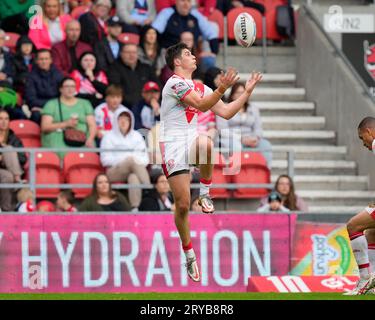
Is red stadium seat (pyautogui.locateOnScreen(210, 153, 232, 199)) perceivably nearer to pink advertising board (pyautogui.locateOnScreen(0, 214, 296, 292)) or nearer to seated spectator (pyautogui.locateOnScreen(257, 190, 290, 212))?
seated spectator (pyautogui.locateOnScreen(257, 190, 290, 212))

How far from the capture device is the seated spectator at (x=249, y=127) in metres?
21.1

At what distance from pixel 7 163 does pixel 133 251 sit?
222cm

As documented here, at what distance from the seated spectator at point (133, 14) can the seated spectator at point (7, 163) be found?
3.23m

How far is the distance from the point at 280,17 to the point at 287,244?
5.77 metres

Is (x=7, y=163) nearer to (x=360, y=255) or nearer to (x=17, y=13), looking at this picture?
(x=17, y=13)

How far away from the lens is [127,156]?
66.3ft

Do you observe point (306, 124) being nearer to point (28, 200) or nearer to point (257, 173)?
point (257, 173)

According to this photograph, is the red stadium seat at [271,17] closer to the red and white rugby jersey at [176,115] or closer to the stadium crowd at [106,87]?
the stadium crowd at [106,87]

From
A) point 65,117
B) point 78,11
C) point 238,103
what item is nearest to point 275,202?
point 65,117

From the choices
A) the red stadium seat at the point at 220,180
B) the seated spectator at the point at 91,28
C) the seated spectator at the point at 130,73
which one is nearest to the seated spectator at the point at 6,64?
the seated spectator at the point at 91,28

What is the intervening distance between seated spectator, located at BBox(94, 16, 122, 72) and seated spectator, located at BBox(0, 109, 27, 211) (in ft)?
7.41

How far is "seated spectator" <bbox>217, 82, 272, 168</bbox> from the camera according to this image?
21.1 m
